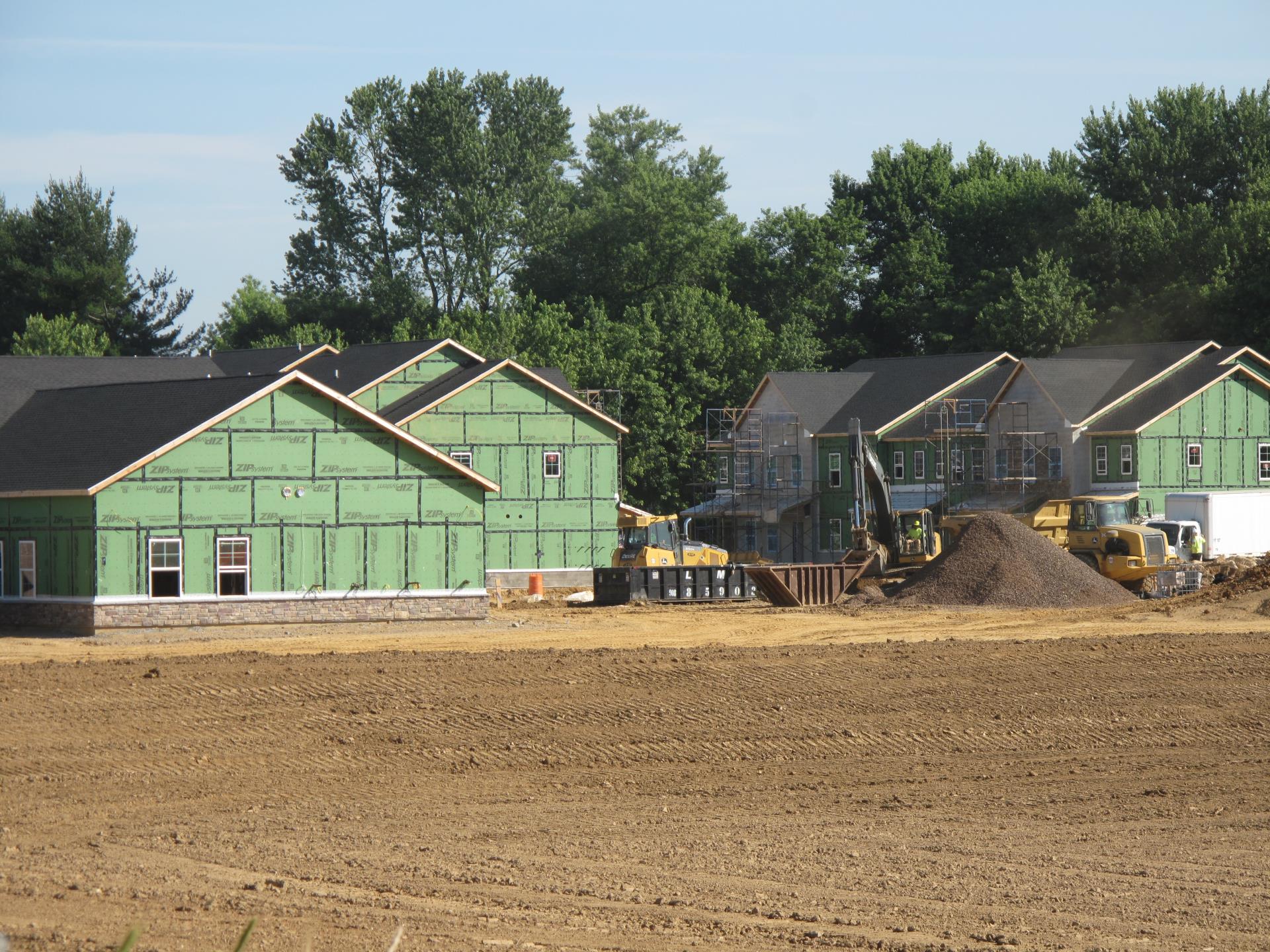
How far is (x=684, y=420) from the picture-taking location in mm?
75188

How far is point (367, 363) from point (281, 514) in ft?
72.2

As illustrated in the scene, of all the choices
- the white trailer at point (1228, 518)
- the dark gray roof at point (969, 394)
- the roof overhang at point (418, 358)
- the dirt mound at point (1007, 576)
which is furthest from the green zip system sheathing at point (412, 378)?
the white trailer at point (1228, 518)

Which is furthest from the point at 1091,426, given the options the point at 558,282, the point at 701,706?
the point at 701,706

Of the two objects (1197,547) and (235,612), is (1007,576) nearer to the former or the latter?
(1197,547)

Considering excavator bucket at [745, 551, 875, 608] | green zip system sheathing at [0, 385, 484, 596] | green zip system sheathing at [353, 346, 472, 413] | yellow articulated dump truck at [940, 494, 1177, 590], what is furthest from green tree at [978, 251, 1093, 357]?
green zip system sheathing at [0, 385, 484, 596]

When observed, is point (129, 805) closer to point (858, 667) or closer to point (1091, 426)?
point (858, 667)

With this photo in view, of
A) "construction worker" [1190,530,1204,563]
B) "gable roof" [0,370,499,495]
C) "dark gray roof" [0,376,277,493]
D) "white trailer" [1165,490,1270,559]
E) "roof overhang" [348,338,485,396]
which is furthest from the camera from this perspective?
"roof overhang" [348,338,485,396]

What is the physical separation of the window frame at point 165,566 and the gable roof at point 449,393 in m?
17.2

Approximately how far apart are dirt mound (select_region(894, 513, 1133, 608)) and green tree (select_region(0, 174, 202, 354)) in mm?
53267

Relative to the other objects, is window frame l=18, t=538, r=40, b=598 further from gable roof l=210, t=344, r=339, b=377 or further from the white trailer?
the white trailer

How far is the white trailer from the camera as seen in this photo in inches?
1939

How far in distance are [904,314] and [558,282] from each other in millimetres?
20114

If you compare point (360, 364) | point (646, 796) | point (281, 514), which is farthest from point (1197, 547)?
point (646, 796)

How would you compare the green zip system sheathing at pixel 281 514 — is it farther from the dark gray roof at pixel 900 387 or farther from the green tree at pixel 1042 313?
the green tree at pixel 1042 313
